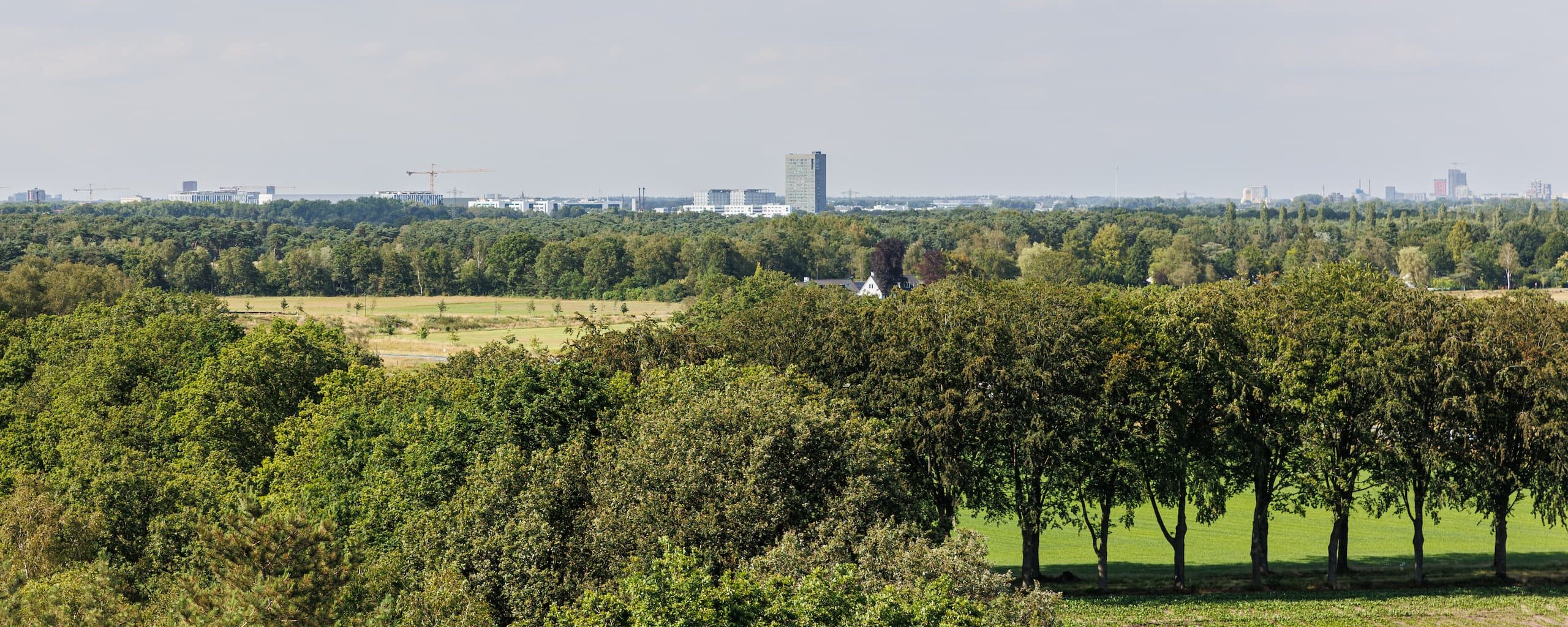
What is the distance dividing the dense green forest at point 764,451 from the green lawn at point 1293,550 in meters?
1.52

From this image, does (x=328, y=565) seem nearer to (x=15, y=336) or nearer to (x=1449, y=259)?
(x=15, y=336)

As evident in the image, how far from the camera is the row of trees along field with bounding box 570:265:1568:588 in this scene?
39.0 meters

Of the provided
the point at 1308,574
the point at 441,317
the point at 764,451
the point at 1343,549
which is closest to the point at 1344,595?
the point at 1308,574

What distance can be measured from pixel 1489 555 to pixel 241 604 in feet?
143

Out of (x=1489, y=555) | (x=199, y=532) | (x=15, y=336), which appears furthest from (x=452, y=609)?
(x=15, y=336)

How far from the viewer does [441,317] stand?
10994 centimetres

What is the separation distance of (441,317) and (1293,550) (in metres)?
78.7

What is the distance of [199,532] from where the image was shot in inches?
→ 1051

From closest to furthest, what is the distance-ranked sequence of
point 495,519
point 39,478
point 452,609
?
point 452,609
point 495,519
point 39,478

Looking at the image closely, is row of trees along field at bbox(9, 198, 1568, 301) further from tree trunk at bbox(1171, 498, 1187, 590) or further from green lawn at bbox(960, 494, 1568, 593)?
tree trunk at bbox(1171, 498, 1187, 590)

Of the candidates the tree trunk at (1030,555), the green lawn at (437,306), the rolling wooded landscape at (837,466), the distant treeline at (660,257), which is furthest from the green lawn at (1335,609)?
the distant treeline at (660,257)

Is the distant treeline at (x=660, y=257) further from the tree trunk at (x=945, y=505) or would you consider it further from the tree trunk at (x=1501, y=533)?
the tree trunk at (x=1501, y=533)

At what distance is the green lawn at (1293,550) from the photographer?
144ft

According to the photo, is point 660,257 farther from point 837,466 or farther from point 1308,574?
point 837,466
